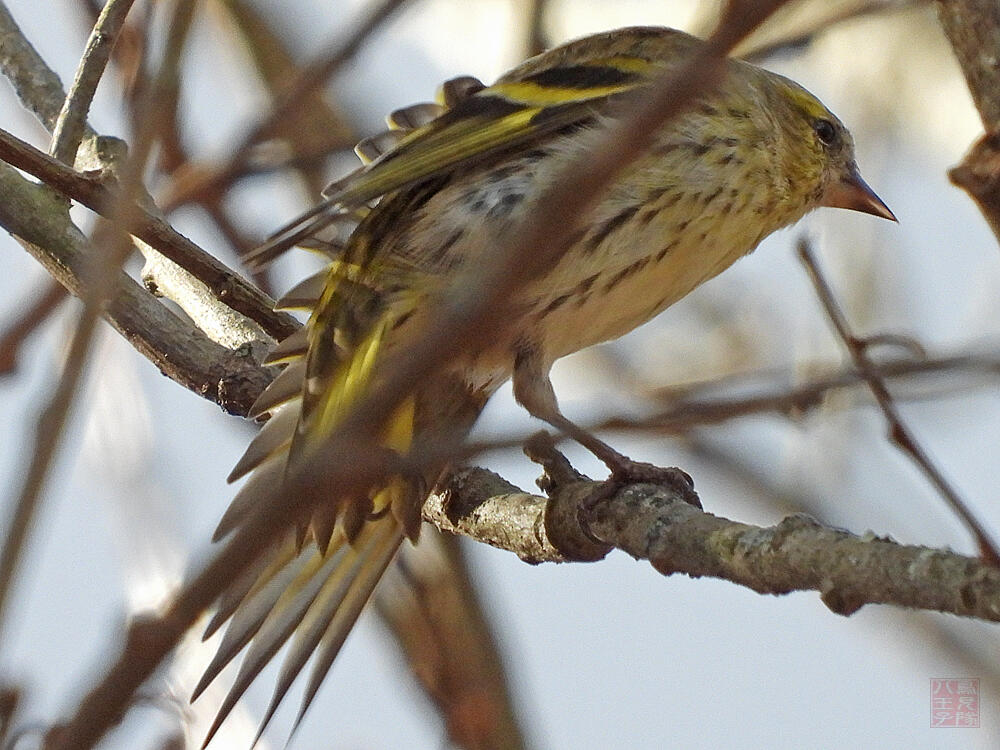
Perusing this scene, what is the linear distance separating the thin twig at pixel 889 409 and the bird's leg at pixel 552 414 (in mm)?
912

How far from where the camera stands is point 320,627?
2945 millimetres

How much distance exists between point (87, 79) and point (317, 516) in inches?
39.3

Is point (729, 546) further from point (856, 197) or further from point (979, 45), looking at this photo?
point (856, 197)

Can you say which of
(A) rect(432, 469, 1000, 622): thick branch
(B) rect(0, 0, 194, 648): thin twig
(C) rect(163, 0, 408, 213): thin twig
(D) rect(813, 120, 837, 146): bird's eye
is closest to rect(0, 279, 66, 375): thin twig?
(C) rect(163, 0, 408, 213): thin twig

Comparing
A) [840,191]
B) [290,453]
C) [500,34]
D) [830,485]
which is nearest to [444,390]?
[290,453]

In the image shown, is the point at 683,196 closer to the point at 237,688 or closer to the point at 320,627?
the point at 320,627

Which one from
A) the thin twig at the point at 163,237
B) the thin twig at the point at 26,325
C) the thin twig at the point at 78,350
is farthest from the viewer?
the thin twig at the point at 163,237

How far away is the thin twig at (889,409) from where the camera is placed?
4.69 feet

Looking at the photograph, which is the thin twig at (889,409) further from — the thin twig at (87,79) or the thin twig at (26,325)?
the thin twig at (87,79)

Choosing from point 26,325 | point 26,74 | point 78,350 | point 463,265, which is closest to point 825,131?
point 463,265

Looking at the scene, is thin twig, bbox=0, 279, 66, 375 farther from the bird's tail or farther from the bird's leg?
the bird's leg

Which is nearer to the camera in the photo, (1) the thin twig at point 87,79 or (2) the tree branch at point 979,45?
(2) the tree branch at point 979,45

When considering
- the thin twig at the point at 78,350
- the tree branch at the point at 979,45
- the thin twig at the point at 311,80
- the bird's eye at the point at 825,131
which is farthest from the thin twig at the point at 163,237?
the bird's eye at the point at 825,131

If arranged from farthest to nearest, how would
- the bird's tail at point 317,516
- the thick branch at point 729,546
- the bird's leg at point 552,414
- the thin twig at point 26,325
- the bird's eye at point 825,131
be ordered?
the bird's eye at point 825,131
the bird's leg at point 552,414
the bird's tail at point 317,516
the thin twig at point 26,325
the thick branch at point 729,546
